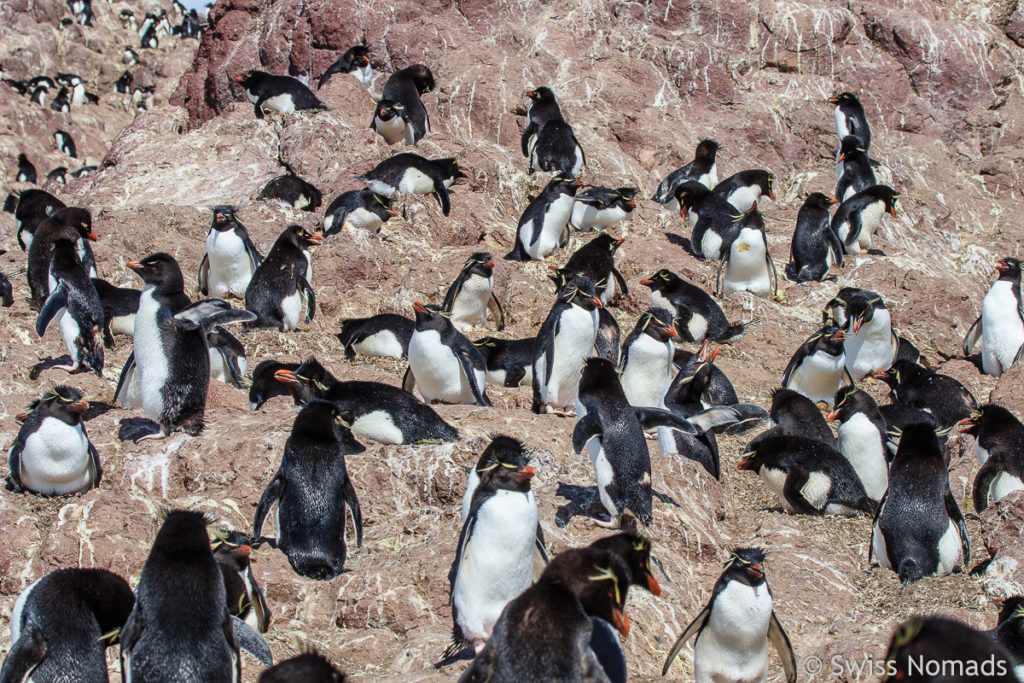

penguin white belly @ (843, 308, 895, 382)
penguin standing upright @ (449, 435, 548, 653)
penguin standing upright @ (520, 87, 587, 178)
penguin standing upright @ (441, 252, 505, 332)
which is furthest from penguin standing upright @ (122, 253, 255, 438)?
penguin standing upright @ (520, 87, 587, 178)

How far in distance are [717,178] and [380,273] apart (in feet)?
19.7

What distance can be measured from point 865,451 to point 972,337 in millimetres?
4762

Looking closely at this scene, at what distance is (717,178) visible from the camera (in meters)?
14.7

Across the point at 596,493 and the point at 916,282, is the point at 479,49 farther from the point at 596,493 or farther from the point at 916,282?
the point at 596,493

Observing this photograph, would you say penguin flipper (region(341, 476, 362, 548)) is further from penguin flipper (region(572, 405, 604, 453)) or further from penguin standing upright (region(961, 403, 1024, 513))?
penguin standing upright (region(961, 403, 1024, 513))

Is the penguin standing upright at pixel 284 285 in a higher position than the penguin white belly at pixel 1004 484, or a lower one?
higher

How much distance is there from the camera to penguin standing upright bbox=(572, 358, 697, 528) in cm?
567

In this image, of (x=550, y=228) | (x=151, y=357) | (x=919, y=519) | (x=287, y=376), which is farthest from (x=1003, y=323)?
(x=151, y=357)

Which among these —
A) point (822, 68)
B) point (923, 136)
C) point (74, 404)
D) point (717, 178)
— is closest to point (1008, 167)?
point (923, 136)

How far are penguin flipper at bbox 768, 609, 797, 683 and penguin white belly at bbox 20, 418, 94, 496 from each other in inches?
153

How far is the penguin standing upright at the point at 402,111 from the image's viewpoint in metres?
13.8

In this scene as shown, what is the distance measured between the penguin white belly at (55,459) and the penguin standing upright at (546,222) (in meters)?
6.32

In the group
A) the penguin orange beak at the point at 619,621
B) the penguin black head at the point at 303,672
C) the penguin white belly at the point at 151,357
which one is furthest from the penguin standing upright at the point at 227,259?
the penguin black head at the point at 303,672

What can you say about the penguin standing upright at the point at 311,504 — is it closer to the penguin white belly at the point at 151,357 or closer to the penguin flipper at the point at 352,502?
the penguin flipper at the point at 352,502
